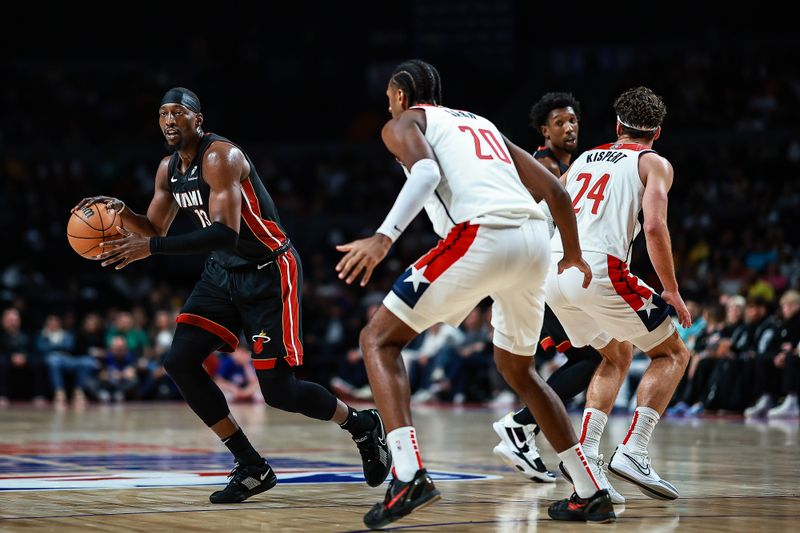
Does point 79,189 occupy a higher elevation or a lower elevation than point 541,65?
lower

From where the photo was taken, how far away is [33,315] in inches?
747

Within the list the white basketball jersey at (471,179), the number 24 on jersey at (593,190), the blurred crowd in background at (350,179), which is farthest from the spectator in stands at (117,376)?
the white basketball jersey at (471,179)

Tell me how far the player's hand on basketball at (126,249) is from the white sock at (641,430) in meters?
2.50

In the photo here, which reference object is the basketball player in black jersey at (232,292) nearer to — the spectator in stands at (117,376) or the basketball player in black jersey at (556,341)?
the basketball player in black jersey at (556,341)

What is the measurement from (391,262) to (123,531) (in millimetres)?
15685

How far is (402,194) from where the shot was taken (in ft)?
14.8

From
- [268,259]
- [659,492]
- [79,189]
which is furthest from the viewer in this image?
[79,189]

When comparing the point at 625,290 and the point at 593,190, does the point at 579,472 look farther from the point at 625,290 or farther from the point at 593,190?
the point at 593,190

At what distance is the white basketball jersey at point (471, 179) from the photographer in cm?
469

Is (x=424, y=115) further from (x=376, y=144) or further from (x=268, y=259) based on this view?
(x=376, y=144)

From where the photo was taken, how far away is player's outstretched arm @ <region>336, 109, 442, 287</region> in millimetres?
4309

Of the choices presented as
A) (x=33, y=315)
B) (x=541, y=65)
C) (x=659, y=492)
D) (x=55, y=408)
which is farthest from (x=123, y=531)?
(x=541, y=65)

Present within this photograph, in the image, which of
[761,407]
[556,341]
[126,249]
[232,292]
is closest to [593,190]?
[556,341]

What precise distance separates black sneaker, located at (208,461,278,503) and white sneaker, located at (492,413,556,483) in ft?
5.08
